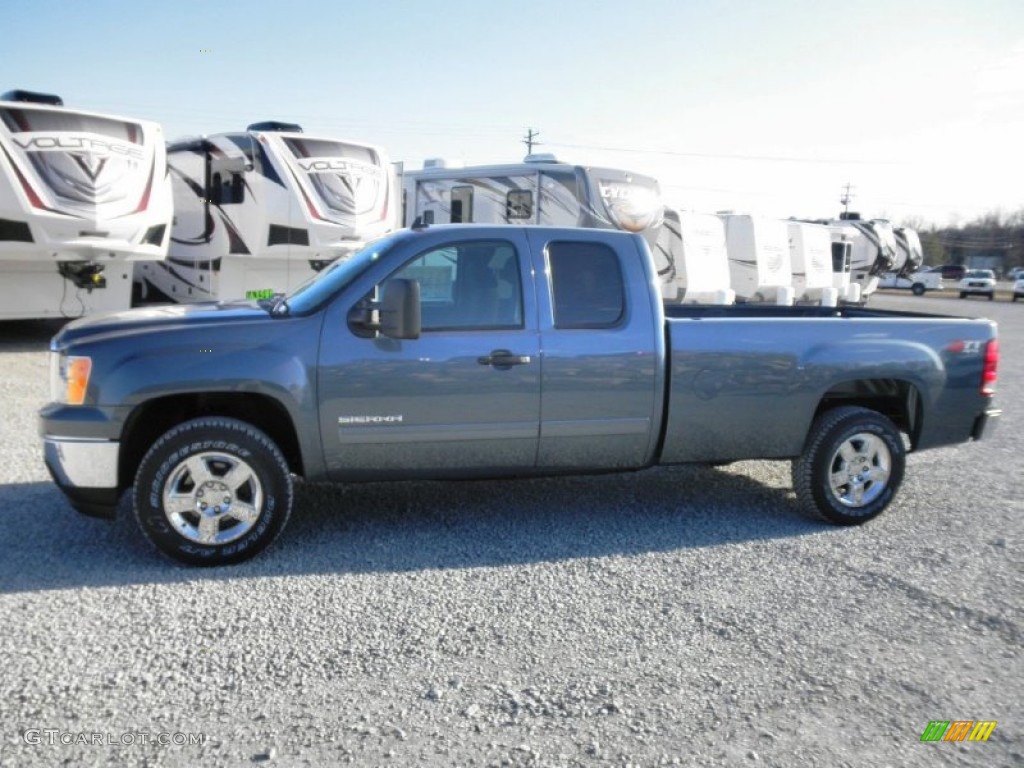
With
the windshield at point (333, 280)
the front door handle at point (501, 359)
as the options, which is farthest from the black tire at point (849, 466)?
the windshield at point (333, 280)

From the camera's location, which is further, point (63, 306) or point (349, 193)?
point (349, 193)

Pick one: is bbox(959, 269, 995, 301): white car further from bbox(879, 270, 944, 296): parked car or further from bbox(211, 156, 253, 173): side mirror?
bbox(211, 156, 253, 173): side mirror

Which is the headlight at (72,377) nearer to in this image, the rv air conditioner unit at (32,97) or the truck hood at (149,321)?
the truck hood at (149,321)

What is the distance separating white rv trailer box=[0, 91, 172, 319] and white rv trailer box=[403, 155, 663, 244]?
4.51 metres

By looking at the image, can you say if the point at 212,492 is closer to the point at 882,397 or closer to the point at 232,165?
the point at 882,397

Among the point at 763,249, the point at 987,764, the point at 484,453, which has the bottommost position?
the point at 987,764

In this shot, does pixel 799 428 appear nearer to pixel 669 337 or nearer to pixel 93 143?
pixel 669 337

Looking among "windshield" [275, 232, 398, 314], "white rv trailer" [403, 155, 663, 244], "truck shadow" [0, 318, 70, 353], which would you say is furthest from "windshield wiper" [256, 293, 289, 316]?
"white rv trailer" [403, 155, 663, 244]

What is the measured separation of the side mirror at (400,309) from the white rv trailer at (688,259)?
1367 centimetres

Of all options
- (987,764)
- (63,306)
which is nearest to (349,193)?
(63,306)

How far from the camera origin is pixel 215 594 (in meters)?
4.12

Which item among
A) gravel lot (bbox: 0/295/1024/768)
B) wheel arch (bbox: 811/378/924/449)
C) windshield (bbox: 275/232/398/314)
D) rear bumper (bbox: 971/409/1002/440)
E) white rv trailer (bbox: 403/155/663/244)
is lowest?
gravel lot (bbox: 0/295/1024/768)

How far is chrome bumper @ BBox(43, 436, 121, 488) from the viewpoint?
438 cm

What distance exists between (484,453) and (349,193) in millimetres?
8897
